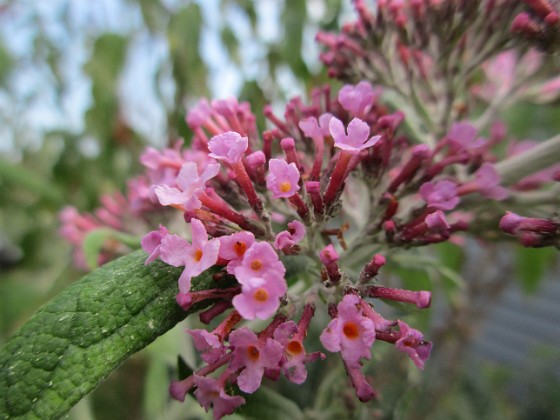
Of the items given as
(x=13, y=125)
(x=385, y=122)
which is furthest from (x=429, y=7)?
(x=13, y=125)

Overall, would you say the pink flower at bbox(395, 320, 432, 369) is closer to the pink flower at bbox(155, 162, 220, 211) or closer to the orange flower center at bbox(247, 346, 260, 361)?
the orange flower center at bbox(247, 346, 260, 361)

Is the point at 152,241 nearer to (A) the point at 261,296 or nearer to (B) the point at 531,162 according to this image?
(A) the point at 261,296

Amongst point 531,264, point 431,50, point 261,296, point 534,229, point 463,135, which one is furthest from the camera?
point 531,264

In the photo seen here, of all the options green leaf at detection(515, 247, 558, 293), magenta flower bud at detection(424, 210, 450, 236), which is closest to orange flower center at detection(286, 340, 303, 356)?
magenta flower bud at detection(424, 210, 450, 236)

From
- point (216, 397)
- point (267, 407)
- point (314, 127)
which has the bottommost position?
point (267, 407)

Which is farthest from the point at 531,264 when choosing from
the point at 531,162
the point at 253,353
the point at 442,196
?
the point at 253,353

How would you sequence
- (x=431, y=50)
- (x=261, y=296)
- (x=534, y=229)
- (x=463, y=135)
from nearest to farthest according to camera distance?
(x=261, y=296), (x=534, y=229), (x=463, y=135), (x=431, y=50)
